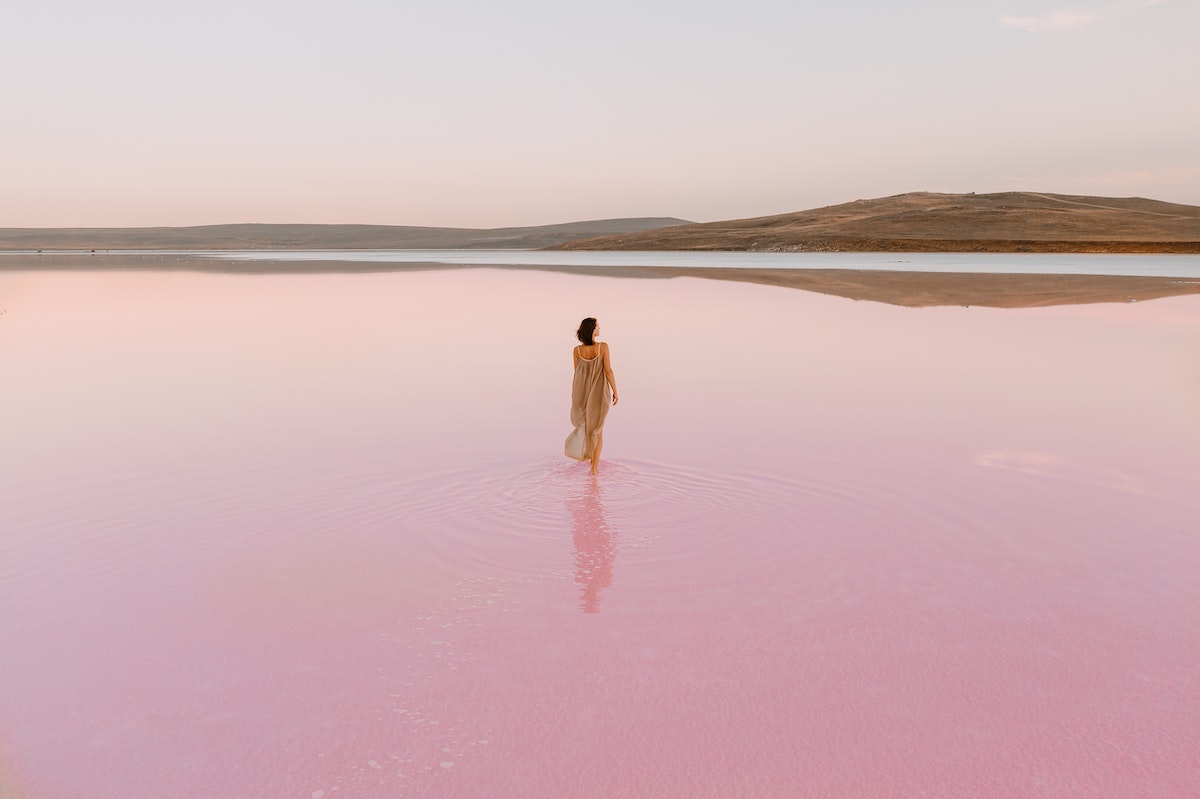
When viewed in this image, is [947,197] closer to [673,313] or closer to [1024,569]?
[673,313]

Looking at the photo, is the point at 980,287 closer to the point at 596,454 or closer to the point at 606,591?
the point at 596,454

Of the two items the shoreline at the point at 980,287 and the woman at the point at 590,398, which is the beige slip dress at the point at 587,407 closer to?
the woman at the point at 590,398

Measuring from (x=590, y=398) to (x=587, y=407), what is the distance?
87mm

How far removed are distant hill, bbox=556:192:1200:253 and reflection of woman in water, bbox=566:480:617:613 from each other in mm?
87071

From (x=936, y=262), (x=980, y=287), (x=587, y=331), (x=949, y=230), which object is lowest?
(x=936, y=262)

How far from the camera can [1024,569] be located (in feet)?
20.0

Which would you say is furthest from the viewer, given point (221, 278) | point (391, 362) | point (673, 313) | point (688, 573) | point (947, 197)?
point (947, 197)

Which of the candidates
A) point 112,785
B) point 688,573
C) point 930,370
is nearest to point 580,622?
point 688,573

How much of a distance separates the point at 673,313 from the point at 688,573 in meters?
19.4

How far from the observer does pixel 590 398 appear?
878cm

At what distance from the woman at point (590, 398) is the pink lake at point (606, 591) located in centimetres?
26

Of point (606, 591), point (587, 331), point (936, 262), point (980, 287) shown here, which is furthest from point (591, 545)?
point (936, 262)

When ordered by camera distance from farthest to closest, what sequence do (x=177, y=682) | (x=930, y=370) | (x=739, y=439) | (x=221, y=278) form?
(x=221, y=278) → (x=930, y=370) → (x=739, y=439) → (x=177, y=682)

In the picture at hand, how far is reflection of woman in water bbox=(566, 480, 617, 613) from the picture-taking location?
585 centimetres
